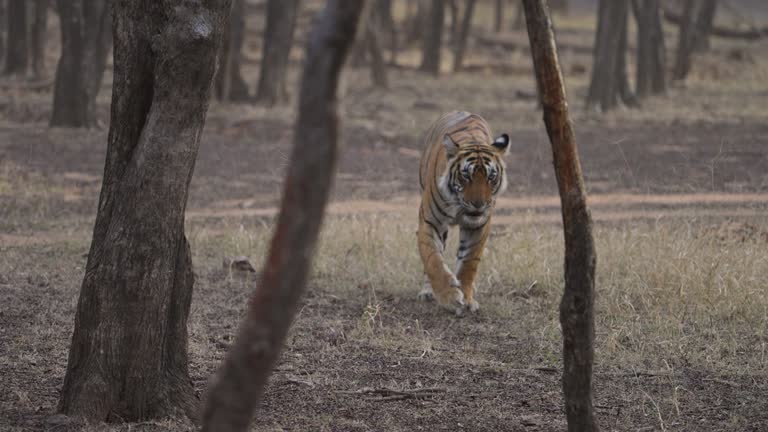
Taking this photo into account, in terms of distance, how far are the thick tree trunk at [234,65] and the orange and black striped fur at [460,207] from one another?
35.9 ft

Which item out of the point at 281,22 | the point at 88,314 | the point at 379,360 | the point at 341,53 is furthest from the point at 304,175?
the point at 281,22

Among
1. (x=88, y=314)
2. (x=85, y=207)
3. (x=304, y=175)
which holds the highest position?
(x=304, y=175)

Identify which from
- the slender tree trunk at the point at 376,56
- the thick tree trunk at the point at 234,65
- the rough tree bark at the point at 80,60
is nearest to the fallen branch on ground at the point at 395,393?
the rough tree bark at the point at 80,60

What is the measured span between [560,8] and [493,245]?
32477mm

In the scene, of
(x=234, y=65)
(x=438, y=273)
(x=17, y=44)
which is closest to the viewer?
(x=438, y=273)

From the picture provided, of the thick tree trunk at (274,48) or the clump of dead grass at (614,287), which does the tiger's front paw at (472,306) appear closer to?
the clump of dead grass at (614,287)

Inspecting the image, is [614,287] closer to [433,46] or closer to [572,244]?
[572,244]

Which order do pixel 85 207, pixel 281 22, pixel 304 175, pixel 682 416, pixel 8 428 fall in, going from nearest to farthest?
pixel 304 175
pixel 8 428
pixel 682 416
pixel 85 207
pixel 281 22

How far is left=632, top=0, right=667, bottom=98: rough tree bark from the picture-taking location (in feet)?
65.7

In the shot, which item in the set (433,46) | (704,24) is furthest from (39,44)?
(704,24)

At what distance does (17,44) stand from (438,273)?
17.4 metres

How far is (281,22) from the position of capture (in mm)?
19141

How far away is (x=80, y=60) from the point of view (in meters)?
14.8

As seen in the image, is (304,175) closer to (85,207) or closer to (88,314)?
(88,314)
